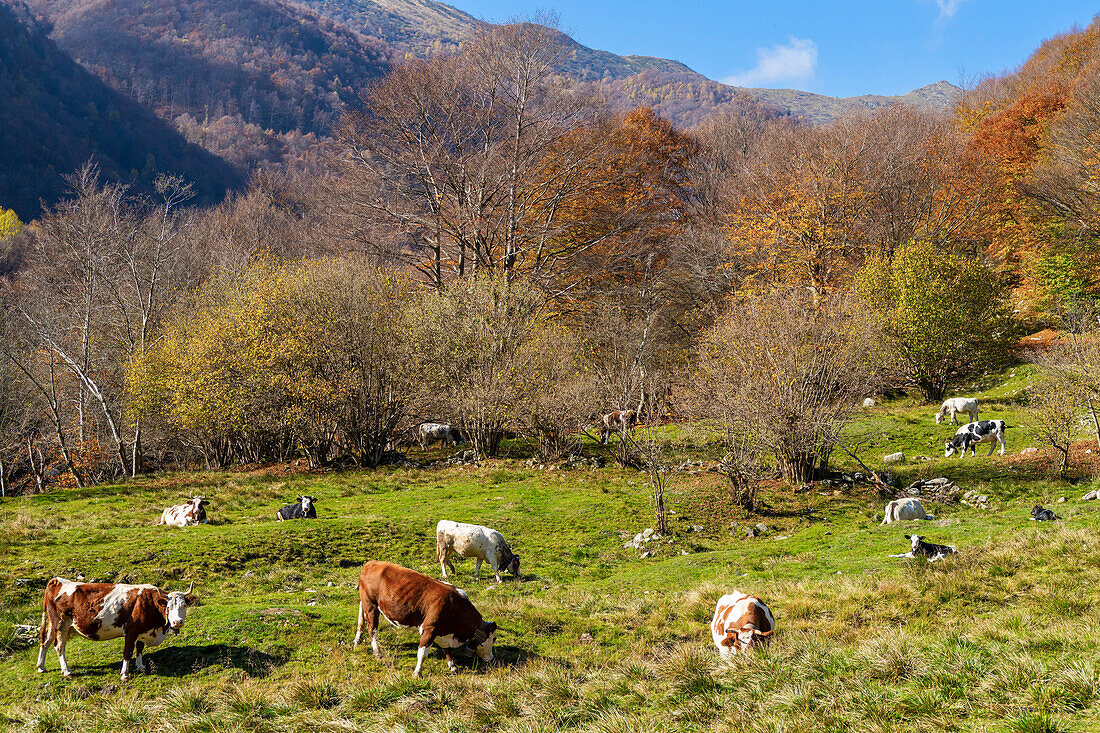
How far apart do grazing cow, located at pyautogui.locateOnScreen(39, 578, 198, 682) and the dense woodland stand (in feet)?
43.7

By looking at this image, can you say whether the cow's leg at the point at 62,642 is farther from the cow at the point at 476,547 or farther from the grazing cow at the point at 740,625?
the grazing cow at the point at 740,625

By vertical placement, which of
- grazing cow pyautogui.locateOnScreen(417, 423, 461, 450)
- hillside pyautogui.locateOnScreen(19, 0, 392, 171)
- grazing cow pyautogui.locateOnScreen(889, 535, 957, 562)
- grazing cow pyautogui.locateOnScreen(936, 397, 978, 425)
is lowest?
grazing cow pyautogui.locateOnScreen(417, 423, 461, 450)

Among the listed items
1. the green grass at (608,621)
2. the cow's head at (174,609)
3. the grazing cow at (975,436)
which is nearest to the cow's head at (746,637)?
the green grass at (608,621)

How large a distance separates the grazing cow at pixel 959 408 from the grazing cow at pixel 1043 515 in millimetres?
11959

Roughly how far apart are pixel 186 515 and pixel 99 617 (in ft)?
32.6

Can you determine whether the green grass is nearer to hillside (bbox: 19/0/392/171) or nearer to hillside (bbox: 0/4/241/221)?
hillside (bbox: 0/4/241/221)

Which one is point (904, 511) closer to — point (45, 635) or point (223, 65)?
point (45, 635)

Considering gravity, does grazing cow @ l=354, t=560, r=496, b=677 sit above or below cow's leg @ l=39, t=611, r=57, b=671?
above

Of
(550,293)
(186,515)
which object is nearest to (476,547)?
(186,515)

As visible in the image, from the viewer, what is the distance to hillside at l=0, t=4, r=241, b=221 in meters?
110

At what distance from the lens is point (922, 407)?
30.9 meters

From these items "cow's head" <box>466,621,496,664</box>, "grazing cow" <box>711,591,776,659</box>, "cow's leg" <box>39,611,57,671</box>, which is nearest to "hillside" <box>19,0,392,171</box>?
"cow's leg" <box>39,611,57,671</box>

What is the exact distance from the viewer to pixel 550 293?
124 ft

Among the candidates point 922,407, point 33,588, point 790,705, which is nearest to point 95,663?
point 33,588
